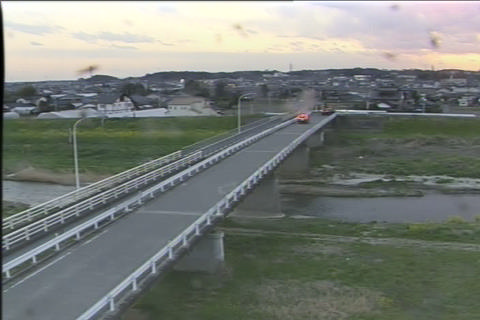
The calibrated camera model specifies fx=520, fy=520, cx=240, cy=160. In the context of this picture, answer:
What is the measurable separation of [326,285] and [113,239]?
439cm

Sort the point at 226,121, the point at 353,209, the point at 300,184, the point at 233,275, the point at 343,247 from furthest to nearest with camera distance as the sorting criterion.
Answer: the point at 226,121 < the point at 300,184 < the point at 353,209 < the point at 343,247 < the point at 233,275

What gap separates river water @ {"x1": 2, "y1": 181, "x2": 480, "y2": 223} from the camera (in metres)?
18.6

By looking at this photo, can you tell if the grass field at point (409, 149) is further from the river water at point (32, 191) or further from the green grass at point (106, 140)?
the river water at point (32, 191)

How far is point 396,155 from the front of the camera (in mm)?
34531

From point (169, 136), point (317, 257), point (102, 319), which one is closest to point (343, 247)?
point (317, 257)

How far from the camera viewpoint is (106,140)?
41.0 m

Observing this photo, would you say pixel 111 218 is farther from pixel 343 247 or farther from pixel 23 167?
pixel 23 167

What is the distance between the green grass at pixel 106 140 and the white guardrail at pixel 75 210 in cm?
1720

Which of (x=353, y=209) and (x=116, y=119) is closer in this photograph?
(x=353, y=209)

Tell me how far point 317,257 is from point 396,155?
23689 mm

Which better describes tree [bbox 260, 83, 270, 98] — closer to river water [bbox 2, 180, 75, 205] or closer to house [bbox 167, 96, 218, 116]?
house [bbox 167, 96, 218, 116]

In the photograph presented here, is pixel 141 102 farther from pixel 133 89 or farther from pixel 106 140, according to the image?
pixel 106 140

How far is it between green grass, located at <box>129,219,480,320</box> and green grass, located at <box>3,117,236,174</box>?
1983cm

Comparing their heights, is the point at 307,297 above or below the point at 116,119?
below
